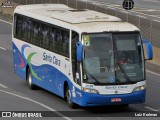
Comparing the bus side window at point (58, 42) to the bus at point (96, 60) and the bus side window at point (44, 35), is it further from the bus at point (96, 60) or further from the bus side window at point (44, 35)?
the bus side window at point (44, 35)

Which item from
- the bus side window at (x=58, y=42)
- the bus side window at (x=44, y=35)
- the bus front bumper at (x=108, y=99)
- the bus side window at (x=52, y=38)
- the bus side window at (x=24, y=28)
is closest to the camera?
the bus front bumper at (x=108, y=99)

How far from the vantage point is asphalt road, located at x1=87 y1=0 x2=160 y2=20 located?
58.6m

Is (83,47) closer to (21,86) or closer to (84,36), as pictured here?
(84,36)

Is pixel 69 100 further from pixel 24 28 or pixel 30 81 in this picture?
pixel 24 28

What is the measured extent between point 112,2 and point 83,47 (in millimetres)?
43738

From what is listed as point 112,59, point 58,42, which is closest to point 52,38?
point 58,42

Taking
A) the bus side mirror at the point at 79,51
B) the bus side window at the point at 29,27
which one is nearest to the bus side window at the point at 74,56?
the bus side mirror at the point at 79,51

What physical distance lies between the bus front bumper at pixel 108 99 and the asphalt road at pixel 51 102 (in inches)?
15.3

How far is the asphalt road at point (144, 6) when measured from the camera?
58.6m

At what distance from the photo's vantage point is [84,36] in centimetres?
2408

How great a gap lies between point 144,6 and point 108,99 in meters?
42.4

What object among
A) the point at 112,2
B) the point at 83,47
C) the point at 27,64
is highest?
the point at 83,47

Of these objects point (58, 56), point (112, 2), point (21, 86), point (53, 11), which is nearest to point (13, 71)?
point (21, 86)

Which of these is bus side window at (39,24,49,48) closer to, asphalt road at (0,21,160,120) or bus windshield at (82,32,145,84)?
asphalt road at (0,21,160,120)
